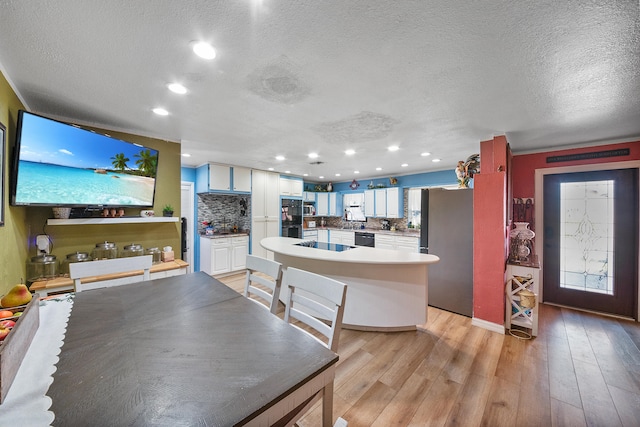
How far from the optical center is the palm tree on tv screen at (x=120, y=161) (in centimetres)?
242

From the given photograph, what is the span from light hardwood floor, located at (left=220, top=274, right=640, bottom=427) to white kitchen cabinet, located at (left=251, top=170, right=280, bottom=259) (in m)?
3.16

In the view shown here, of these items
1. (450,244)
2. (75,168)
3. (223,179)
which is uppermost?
(223,179)

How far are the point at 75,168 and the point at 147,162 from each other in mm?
649

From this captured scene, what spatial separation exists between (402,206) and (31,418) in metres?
5.79

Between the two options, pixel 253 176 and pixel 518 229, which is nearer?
pixel 518 229

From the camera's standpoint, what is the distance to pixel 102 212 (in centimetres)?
254

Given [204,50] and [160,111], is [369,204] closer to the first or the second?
[160,111]

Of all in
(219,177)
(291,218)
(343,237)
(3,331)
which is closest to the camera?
(3,331)

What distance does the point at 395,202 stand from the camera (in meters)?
5.70

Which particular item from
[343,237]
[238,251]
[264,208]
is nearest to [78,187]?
[238,251]

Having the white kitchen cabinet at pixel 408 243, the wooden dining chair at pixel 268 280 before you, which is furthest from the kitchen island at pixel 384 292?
the white kitchen cabinet at pixel 408 243

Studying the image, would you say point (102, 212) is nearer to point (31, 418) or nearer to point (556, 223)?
point (31, 418)

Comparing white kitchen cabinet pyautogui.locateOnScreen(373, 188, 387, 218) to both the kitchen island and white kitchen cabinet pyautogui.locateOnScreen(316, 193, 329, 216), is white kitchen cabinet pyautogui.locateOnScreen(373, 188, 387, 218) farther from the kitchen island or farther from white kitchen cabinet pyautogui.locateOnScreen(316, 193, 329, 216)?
the kitchen island

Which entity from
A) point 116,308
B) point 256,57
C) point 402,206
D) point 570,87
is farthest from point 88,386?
point 402,206
